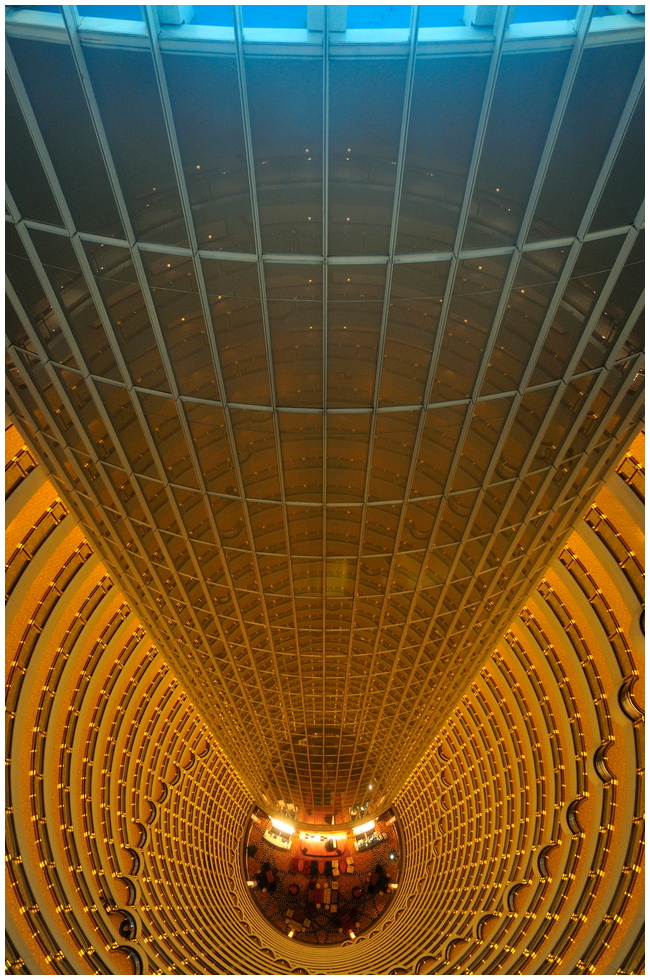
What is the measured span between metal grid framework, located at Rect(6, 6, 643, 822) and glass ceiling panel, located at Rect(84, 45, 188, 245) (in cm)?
3

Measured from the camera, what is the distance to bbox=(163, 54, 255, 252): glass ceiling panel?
787 cm

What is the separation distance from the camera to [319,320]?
10.6 m

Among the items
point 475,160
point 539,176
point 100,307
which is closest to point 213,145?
point 100,307

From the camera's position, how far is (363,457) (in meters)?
13.6

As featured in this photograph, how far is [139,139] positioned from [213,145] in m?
1.00

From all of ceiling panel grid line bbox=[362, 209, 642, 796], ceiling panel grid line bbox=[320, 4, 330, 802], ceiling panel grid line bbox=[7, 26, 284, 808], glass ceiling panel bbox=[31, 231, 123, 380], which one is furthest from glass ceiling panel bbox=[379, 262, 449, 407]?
glass ceiling panel bbox=[31, 231, 123, 380]

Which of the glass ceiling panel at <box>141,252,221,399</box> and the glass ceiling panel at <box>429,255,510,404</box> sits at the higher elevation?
the glass ceiling panel at <box>429,255,510,404</box>

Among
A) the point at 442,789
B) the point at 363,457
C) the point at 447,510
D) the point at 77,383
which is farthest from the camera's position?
the point at 442,789

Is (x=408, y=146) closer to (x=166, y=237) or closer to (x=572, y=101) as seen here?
(x=572, y=101)

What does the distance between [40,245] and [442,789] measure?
1648 inches

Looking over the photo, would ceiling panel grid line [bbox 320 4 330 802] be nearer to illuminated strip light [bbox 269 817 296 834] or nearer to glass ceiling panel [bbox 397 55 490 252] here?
glass ceiling panel [bbox 397 55 490 252]

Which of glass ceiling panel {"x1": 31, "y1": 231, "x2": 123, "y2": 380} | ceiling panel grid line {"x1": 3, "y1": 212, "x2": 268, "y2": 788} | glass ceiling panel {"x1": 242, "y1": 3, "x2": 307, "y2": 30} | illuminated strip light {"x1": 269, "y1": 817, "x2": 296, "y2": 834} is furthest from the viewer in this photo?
illuminated strip light {"x1": 269, "y1": 817, "x2": 296, "y2": 834}

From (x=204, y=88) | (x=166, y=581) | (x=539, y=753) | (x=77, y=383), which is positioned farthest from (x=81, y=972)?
(x=204, y=88)

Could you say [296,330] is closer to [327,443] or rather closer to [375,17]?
[327,443]
